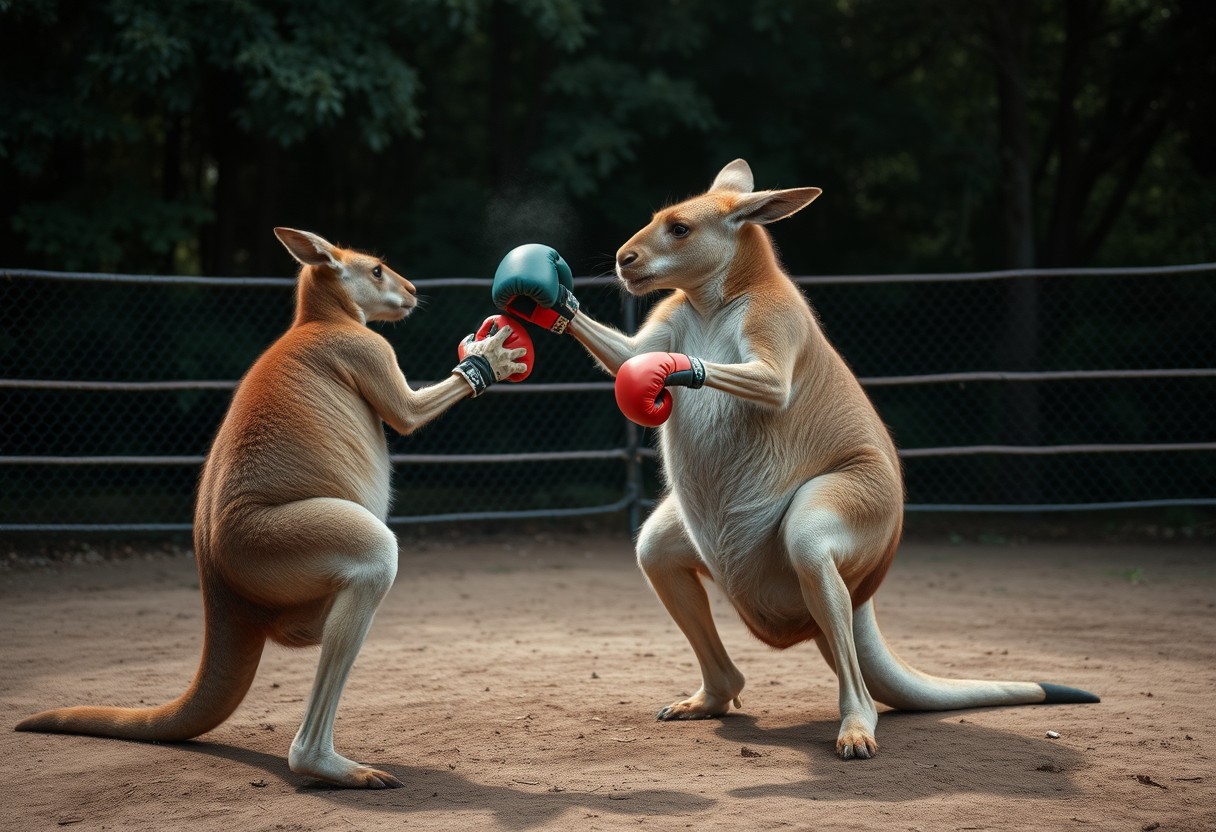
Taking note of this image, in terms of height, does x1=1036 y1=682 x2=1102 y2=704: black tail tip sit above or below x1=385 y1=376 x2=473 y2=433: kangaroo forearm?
below

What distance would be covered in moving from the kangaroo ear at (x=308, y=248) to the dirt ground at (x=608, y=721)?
1.82 meters

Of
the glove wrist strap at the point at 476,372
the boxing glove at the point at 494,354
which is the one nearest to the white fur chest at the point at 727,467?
the boxing glove at the point at 494,354

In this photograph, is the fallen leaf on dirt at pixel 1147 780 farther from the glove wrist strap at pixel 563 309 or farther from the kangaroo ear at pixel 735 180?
the kangaroo ear at pixel 735 180

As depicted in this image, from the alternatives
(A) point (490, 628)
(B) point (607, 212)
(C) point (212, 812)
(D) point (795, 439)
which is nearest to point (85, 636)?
(A) point (490, 628)

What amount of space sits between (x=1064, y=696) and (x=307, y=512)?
3.15 metres

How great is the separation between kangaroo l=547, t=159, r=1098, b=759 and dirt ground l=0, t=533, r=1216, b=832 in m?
0.41

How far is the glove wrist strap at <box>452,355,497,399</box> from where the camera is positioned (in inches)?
166

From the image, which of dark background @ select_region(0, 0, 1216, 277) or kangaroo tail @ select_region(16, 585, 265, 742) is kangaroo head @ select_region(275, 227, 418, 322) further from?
dark background @ select_region(0, 0, 1216, 277)

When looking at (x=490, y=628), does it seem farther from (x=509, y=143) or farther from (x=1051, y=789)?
(x=509, y=143)

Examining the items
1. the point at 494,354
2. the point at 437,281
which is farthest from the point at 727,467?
the point at 437,281

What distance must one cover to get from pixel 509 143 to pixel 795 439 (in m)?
9.73

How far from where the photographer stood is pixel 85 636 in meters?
6.44

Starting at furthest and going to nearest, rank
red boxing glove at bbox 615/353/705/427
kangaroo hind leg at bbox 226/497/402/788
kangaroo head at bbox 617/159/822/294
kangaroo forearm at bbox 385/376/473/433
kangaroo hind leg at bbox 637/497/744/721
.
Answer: kangaroo hind leg at bbox 637/497/744/721 < kangaroo head at bbox 617/159/822/294 < kangaroo forearm at bbox 385/376/473/433 < red boxing glove at bbox 615/353/705/427 < kangaroo hind leg at bbox 226/497/402/788

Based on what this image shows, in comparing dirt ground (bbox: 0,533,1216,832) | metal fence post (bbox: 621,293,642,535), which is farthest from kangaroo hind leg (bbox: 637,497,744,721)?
metal fence post (bbox: 621,293,642,535)
